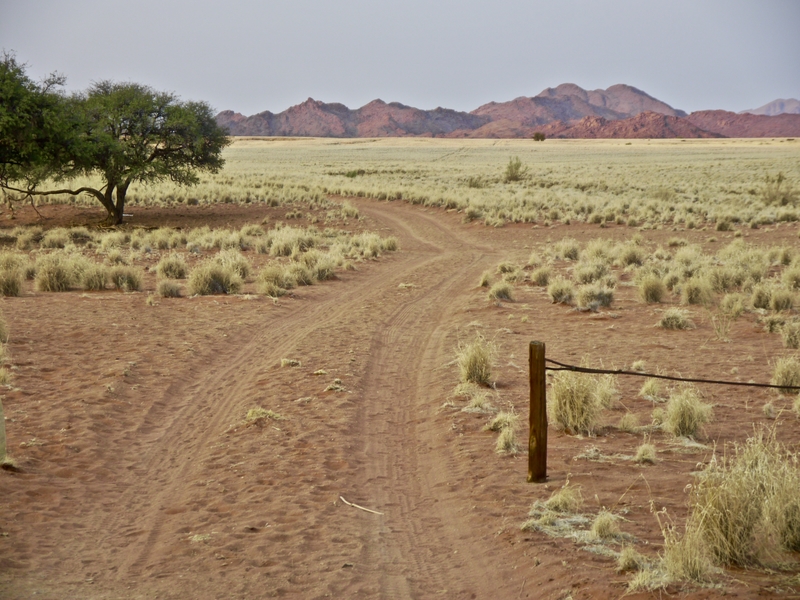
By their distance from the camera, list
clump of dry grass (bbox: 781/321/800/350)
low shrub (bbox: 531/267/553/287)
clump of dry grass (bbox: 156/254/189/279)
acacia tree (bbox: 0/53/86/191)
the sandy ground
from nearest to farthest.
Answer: the sandy ground, clump of dry grass (bbox: 781/321/800/350), low shrub (bbox: 531/267/553/287), clump of dry grass (bbox: 156/254/189/279), acacia tree (bbox: 0/53/86/191)

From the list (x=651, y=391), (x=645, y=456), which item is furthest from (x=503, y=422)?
(x=651, y=391)

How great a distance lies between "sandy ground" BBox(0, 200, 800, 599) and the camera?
545 centimetres

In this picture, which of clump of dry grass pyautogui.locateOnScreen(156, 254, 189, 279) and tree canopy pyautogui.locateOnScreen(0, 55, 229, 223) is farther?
tree canopy pyautogui.locateOnScreen(0, 55, 229, 223)

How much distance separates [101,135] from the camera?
29016mm

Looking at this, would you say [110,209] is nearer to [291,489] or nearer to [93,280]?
[93,280]

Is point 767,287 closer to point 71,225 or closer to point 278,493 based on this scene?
point 278,493

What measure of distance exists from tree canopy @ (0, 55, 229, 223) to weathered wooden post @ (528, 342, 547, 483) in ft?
78.8

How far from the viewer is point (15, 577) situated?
210 inches

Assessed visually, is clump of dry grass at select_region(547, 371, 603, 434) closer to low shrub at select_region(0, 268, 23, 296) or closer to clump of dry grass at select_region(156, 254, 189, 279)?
low shrub at select_region(0, 268, 23, 296)

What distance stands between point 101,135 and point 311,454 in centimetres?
2498

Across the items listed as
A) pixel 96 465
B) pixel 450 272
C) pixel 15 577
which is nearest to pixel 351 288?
pixel 450 272

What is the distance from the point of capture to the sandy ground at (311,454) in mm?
5445

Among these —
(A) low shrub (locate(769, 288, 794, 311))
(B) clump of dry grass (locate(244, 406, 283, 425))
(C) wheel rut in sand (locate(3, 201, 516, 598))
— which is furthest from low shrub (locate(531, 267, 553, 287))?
(B) clump of dry grass (locate(244, 406, 283, 425))

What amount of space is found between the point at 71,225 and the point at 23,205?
257 inches
